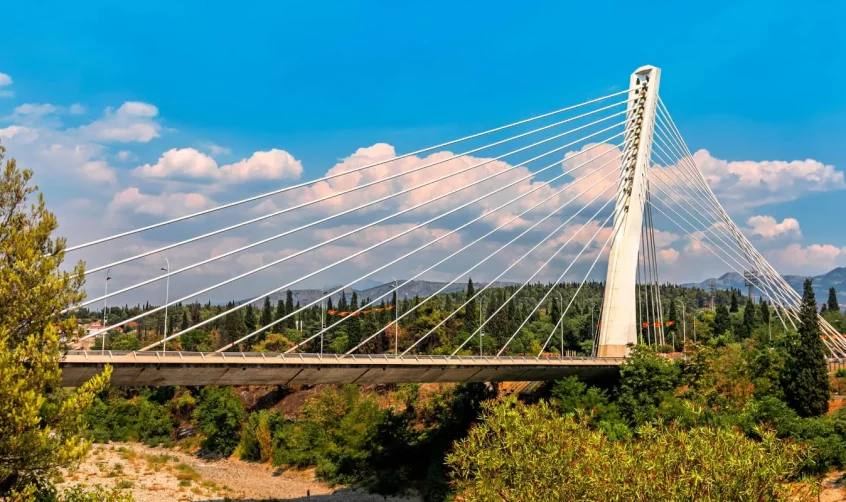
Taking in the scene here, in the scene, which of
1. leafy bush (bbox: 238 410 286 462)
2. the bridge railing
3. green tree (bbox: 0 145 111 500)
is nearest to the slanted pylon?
the bridge railing

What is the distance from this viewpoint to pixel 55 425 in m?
18.0

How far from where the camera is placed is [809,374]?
150ft

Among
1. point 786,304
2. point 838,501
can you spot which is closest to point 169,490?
point 838,501

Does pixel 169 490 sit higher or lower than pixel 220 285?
lower

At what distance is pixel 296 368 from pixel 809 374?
31.9 m

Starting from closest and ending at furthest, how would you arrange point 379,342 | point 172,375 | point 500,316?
point 172,375 < point 379,342 < point 500,316

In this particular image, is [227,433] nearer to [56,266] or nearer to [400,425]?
[400,425]

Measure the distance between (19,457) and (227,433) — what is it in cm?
5470

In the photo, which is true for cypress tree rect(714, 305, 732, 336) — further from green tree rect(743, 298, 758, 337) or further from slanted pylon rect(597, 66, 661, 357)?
slanted pylon rect(597, 66, 661, 357)

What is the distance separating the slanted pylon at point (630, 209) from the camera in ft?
167

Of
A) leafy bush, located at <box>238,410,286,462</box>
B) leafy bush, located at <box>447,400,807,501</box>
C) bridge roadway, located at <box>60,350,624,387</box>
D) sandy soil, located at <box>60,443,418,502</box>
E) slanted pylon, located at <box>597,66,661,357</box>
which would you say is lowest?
sandy soil, located at <box>60,443,418,502</box>

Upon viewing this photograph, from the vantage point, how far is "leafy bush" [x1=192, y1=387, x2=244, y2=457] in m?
69.2

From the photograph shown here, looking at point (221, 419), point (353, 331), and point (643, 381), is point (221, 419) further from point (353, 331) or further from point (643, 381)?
point (643, 381)

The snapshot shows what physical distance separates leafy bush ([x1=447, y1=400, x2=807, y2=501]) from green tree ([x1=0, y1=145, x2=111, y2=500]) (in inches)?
528
